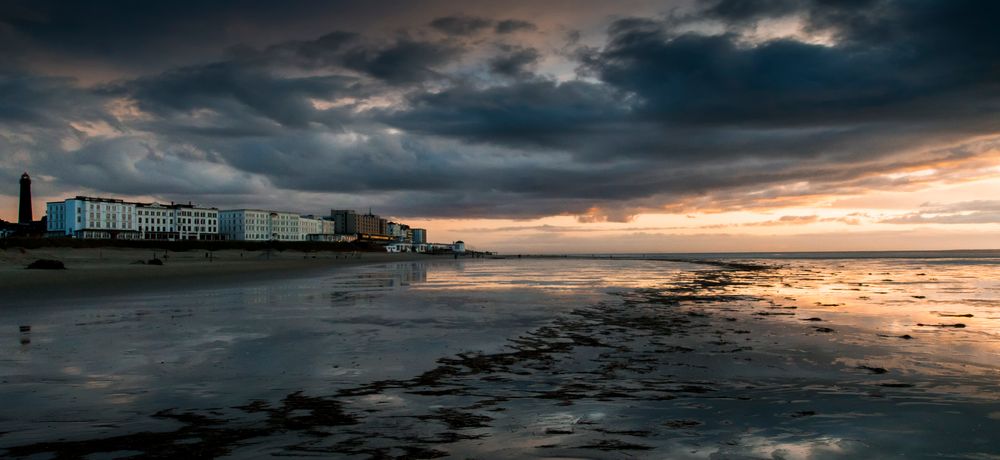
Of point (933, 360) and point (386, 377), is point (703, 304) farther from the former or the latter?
point (386, 377)

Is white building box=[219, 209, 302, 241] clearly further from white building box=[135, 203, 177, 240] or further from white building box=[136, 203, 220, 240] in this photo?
white building box=[135, 203, 177, 240]

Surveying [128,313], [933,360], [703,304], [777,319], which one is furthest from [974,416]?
[128,313]

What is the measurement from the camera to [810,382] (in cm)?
867

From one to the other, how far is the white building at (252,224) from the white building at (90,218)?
29.5 m

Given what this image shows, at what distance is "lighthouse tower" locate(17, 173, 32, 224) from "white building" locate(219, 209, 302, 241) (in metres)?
45.2

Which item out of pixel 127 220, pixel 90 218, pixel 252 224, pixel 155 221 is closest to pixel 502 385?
pixel 90 218

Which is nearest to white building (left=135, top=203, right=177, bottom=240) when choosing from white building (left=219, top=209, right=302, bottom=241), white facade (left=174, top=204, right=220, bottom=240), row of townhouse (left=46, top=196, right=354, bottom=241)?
row of townhouse (left=46, top=196, right=354, bottom=241)

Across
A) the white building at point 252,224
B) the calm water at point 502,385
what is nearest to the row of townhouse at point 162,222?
the white building at point 252,224

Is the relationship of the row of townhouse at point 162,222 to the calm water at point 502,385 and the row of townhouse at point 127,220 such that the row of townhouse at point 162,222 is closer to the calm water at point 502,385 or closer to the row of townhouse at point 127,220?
the row of townhouse at point 127,220

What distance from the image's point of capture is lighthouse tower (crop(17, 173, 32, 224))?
13040 cm

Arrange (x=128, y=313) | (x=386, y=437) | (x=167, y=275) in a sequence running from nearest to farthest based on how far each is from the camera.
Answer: (x=386, y=437)
(x=128, y=313)
(x=167, y=275)

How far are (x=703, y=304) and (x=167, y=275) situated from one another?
38.1 meters

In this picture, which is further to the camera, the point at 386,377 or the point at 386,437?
the point at 386,377

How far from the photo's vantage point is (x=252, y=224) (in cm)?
16925
